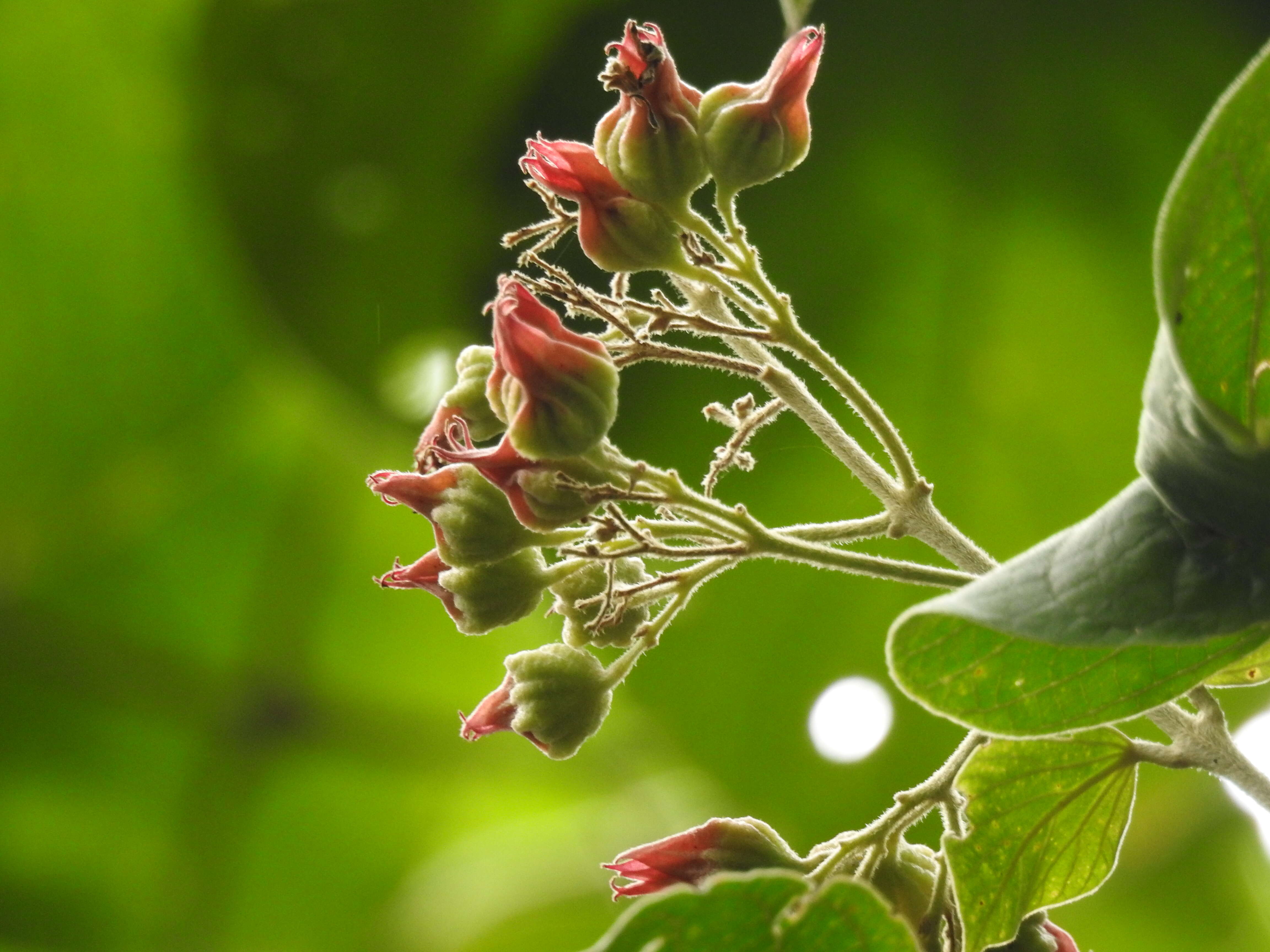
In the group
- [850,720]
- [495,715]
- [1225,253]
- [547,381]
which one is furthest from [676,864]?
[850,720]

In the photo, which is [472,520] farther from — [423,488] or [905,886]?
[905,886]

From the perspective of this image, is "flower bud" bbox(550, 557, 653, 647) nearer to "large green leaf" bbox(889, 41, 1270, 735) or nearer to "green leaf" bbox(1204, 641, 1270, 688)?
"large green leaf" bbox(889, 41, 1270, 735)

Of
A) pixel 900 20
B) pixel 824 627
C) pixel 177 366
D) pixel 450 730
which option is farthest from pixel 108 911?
pixel 900 20

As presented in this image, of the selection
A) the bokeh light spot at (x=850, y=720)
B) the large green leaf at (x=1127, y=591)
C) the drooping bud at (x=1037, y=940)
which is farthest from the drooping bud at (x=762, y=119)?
the bokeh light spot at (x=850, y=720)

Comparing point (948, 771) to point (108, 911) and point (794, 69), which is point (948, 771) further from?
point (108, 911)

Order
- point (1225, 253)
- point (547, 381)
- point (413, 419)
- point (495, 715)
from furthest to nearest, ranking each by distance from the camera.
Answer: point (413, 419), point (495, 715), point (547, 381), point (1225, 253)

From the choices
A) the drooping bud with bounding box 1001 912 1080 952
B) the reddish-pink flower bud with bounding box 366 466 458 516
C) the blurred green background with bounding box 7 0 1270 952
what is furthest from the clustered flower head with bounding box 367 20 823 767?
the blurred green background with bounding box 7 0 1270 952

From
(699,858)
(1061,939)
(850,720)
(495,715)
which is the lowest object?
(1061,939)

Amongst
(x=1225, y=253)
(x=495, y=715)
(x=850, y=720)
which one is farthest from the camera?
(x=850, y=720)
